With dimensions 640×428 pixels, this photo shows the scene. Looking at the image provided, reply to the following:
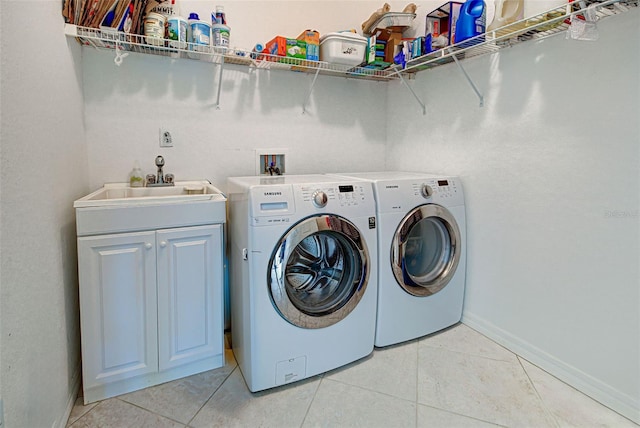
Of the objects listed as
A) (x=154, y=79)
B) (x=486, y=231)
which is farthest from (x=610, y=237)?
(x=154, y=79)

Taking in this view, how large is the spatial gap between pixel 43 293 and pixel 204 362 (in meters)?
0.81

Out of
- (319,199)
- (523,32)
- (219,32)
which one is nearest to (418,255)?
(319,199)

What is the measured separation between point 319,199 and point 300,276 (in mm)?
413

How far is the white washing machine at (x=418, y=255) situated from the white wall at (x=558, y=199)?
15 centimetres

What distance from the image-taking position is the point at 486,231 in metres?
2.07

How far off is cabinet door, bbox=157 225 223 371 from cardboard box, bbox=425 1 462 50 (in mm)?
1533

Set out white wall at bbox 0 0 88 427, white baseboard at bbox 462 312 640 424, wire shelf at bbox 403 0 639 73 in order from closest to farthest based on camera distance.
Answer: white wall at bbox 0 0 88 427, wire shelf at bbox 403 0 639 73, white baseboard at bbox 462 312 640 424

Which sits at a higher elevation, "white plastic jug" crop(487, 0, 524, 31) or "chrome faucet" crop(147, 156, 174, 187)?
"white plastic jug" crop(487, 0, 524, 31)

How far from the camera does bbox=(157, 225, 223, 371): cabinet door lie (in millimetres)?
1613

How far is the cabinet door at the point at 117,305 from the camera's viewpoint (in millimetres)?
1491

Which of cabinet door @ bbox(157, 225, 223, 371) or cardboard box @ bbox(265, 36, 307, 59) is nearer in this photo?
cabinet door @ bbox(157, 225, 223, 371)

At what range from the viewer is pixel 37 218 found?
1190 millimetres

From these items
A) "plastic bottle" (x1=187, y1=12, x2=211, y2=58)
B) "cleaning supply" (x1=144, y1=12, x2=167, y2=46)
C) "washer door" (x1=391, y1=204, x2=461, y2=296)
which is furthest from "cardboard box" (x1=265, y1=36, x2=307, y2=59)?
"washer door" (x1=391, y1=204, x2=461, y2=296)

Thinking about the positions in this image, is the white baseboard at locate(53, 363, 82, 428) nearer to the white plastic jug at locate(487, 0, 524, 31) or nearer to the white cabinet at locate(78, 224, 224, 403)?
the white cabinet at locate(78, 224, 224, 403)
